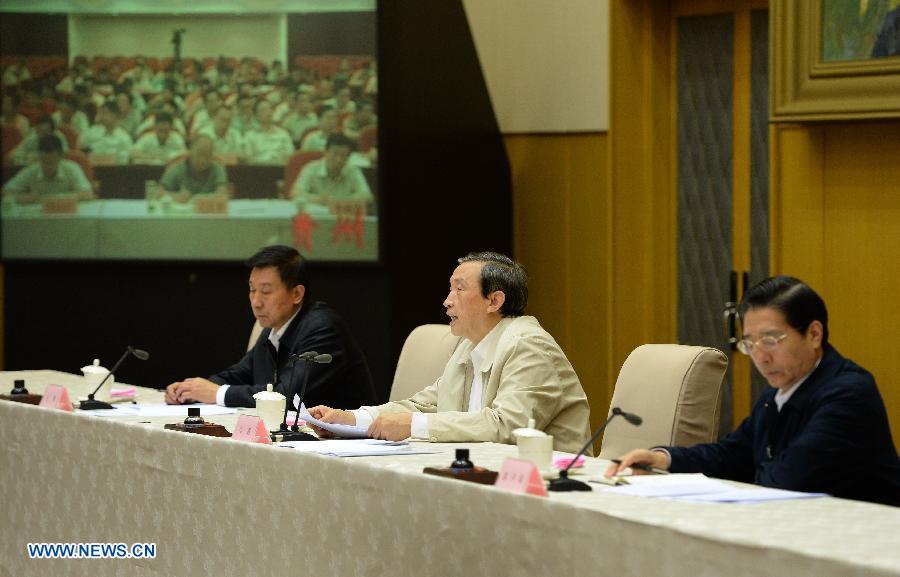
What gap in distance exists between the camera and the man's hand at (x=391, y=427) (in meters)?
3.37

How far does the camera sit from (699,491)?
2570mm

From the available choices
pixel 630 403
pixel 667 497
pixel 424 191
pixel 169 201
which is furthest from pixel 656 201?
pixel 667 497

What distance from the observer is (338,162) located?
20.3 feet

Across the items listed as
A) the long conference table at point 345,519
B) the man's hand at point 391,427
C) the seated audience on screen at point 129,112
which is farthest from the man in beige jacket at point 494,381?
the seated audience on screen at point 129,112

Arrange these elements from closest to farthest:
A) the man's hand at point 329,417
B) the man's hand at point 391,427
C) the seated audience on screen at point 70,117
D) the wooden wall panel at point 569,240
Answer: the man's hand at point 391,427
the man's hand at point 329,417
the seated audience on screen at point 70,117
the wooden wall panel at point 569,240

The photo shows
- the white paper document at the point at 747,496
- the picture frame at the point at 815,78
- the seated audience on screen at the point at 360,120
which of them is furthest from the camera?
the seated audience on screen at the point at 360,120

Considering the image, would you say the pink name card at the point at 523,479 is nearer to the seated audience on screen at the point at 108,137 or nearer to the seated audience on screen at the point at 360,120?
the seated audience on screen at the point at 360,120

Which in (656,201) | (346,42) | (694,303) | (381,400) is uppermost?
(346,42)

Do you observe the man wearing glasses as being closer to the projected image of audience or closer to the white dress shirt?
the white dress shirt

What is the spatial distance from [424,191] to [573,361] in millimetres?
1169

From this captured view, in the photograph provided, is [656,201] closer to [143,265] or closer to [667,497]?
[143,265]

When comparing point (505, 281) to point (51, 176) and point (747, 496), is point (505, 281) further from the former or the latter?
point (51, 176)

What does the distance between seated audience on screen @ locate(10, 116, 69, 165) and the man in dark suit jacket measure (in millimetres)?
2342

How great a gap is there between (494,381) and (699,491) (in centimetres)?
111
